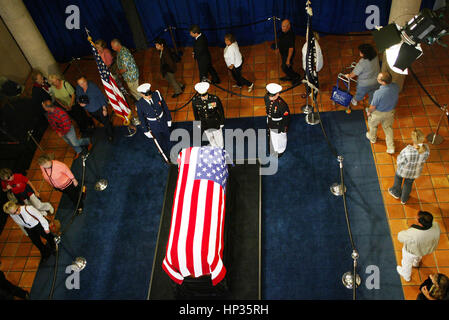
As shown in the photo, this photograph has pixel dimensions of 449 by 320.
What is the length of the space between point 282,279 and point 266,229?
801mm

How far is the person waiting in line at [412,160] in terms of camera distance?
500 centimetres

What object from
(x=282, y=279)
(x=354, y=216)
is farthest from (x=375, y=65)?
(x=282, y=279)

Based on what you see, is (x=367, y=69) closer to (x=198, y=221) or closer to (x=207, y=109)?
(x=207, y=109)

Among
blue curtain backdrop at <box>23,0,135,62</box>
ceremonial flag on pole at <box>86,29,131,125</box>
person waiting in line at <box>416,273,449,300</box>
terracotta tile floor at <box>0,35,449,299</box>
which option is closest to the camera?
person waiting in line at <box>416,273,449,300</box>

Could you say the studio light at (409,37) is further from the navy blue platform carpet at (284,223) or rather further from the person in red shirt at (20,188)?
the person in red shirt at (20,188)

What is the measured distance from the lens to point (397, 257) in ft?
18.2

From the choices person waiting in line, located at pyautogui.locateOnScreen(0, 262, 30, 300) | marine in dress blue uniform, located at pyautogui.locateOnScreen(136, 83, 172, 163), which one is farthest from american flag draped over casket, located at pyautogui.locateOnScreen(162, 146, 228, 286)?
person waiting in line, located at pyautogui.locateOnScreen(0, 262, 30, 300)

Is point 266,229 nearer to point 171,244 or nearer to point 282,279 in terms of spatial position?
point 282,279

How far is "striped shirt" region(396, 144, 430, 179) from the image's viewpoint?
5.09 m

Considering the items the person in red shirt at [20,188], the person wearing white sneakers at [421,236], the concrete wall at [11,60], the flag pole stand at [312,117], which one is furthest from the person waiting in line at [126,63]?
the person wearing white sneakers at [421,236]

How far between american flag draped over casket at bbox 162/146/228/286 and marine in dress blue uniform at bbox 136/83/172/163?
3.76ft

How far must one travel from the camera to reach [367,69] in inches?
250

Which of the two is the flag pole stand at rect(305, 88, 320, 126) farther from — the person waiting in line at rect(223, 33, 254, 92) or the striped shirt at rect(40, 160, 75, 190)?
the striped shirt at rect(40, 160, 75, 190)

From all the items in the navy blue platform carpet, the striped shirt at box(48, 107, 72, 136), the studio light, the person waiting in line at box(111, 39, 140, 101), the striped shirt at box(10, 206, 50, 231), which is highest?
the studio light
